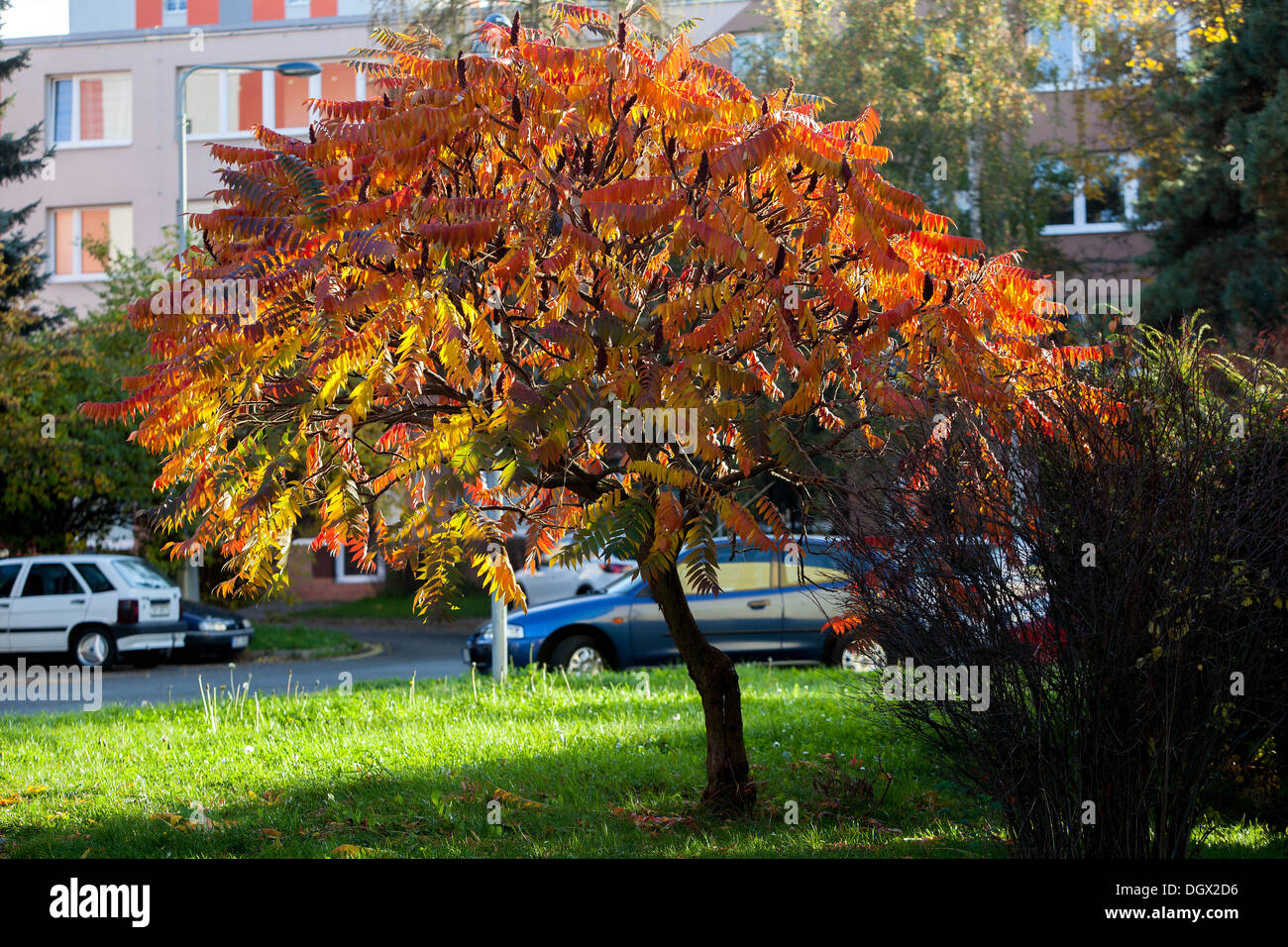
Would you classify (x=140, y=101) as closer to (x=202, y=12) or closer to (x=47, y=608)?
(x=202, y=12)

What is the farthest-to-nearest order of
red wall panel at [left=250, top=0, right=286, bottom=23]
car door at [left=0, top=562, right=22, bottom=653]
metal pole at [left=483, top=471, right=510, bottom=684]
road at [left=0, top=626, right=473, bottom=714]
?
red wall panel at [left=250, top=0, right=286, bottom=23] < car door at [left=0, top=562, right=22, bottom=653] < road at [left=0, top=626, right=473, bottom=714] < metal pole at [left=483, top=471, right=510, bottom=684]

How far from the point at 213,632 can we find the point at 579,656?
761 centimetres

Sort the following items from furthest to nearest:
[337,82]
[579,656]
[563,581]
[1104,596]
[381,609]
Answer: [337,82] → [381,609] → [563,581] → [579,656] → [1104,596]

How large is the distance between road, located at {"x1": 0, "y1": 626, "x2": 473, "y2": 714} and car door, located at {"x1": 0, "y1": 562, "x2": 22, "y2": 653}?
564 millimetres

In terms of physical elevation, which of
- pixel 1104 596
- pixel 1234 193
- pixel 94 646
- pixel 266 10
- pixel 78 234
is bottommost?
pixel 94 646

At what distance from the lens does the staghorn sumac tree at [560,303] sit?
214 inches

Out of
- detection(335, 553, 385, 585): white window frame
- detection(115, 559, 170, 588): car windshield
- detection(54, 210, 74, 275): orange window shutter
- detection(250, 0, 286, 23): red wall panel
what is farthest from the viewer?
detection(250, 0, 286, 23): red wall panel

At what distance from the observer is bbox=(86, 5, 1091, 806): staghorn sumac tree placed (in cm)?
544

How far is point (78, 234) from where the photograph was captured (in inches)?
1362

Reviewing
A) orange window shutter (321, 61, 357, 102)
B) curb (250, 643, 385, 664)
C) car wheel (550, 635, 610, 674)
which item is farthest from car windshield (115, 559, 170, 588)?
orange window shutter (321, 61, 357, 102)

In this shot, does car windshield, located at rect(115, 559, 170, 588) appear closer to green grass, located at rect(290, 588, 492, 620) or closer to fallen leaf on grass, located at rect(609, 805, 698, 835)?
green grass, located at rect(290, 588, 492, 620)

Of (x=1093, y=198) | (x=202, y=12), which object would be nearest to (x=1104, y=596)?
(x=1093, y=198)

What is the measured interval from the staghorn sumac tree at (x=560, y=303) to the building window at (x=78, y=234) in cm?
3095
